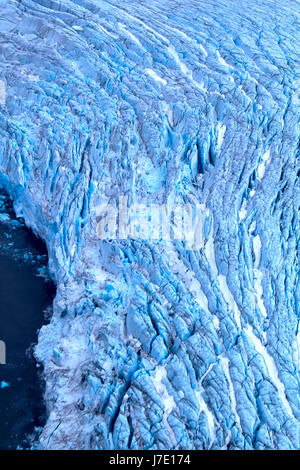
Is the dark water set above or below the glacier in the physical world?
below

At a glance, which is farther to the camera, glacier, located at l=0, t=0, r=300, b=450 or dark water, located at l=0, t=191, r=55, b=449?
dark water, located at l=0, t=191, r=55, b=449

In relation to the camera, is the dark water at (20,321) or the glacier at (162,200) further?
the dark water at (20,321)

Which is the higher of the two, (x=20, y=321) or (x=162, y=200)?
(x=162, y=200)

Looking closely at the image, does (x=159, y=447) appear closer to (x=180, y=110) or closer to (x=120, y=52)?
(x=180, y=110)

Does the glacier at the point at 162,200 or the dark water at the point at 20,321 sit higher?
the glacier at the point at 162,200
